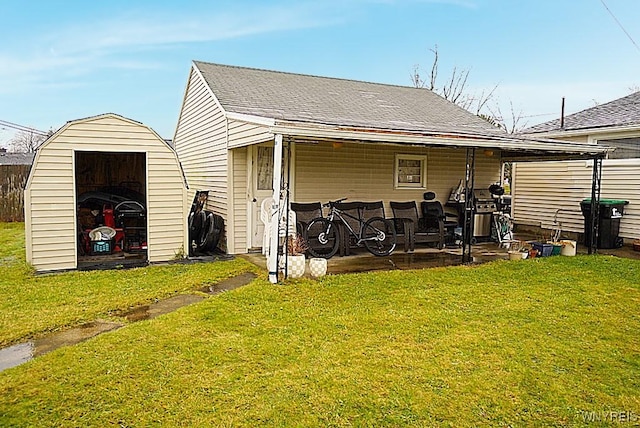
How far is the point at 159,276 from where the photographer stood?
6.57 meters

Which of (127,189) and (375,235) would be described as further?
(127,189)

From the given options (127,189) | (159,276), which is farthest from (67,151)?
(127,189)

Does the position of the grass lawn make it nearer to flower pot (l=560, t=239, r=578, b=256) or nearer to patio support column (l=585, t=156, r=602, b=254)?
flower pot (l=560, t=239, r=578, b=256)

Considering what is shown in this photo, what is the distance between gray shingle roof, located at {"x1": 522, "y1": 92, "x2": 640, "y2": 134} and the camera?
10.3 m

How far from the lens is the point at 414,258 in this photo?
27.1 ft

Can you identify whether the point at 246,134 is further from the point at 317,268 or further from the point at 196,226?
the point at 317,268

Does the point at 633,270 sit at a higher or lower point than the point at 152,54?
lower

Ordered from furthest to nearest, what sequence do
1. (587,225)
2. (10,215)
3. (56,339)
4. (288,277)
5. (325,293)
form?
(10,215), (587,225), (288,277), (325,293), (56,339)

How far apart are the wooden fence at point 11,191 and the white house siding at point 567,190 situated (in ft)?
46.4

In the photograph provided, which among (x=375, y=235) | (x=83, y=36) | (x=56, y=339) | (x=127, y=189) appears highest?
(x=83, y=36)

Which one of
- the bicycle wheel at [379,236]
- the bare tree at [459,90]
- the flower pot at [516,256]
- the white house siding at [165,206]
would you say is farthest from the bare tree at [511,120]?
the white house siding at [165,206]

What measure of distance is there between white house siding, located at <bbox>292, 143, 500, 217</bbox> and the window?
0.10m

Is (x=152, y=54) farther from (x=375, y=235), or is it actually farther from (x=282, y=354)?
(x=282, y=354)

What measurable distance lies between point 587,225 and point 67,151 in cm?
1000
